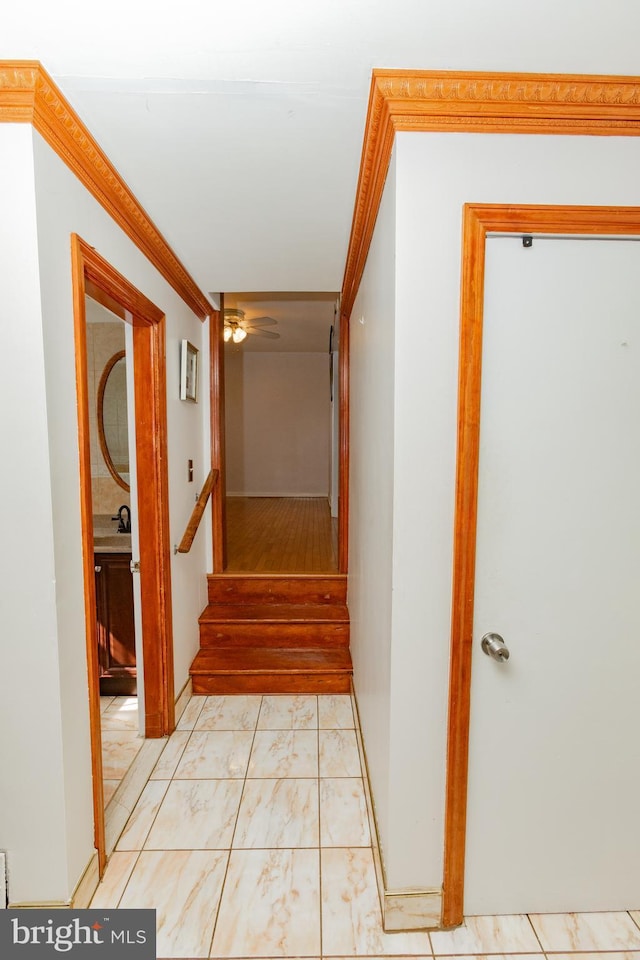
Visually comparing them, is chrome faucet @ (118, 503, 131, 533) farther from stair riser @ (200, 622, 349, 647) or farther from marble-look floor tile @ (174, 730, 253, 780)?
marble-look floor tile @ (174, 730, 253, 780)

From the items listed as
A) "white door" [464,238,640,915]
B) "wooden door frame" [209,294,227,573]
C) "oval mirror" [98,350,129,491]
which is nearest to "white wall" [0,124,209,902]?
"white door" [464,238,640,915]

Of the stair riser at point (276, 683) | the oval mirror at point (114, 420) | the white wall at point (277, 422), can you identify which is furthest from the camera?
the white wall at point (277, 422)

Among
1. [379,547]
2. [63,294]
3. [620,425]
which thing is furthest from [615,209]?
[63,294]

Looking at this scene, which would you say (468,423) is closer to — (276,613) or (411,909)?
(411,909)

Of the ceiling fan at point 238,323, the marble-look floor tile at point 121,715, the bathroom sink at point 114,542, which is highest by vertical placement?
the ceiling fan at point 238,323

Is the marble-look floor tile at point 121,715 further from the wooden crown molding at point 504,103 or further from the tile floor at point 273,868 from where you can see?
the wooden crown molding at point 504,103

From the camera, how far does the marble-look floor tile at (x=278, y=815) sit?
5.73ft

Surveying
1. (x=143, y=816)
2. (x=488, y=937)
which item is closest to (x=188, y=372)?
(x=143, y=816)

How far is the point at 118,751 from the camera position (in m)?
2.26

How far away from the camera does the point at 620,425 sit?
1.31 meters

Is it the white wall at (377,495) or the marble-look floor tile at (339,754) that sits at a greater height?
the white wall at (377,495)

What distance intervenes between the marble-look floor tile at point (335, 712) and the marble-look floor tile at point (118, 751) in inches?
37.4

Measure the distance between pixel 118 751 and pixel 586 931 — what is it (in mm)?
2005

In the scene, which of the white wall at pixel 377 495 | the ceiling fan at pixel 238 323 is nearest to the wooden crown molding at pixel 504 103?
the white wall at pixel 377 495
